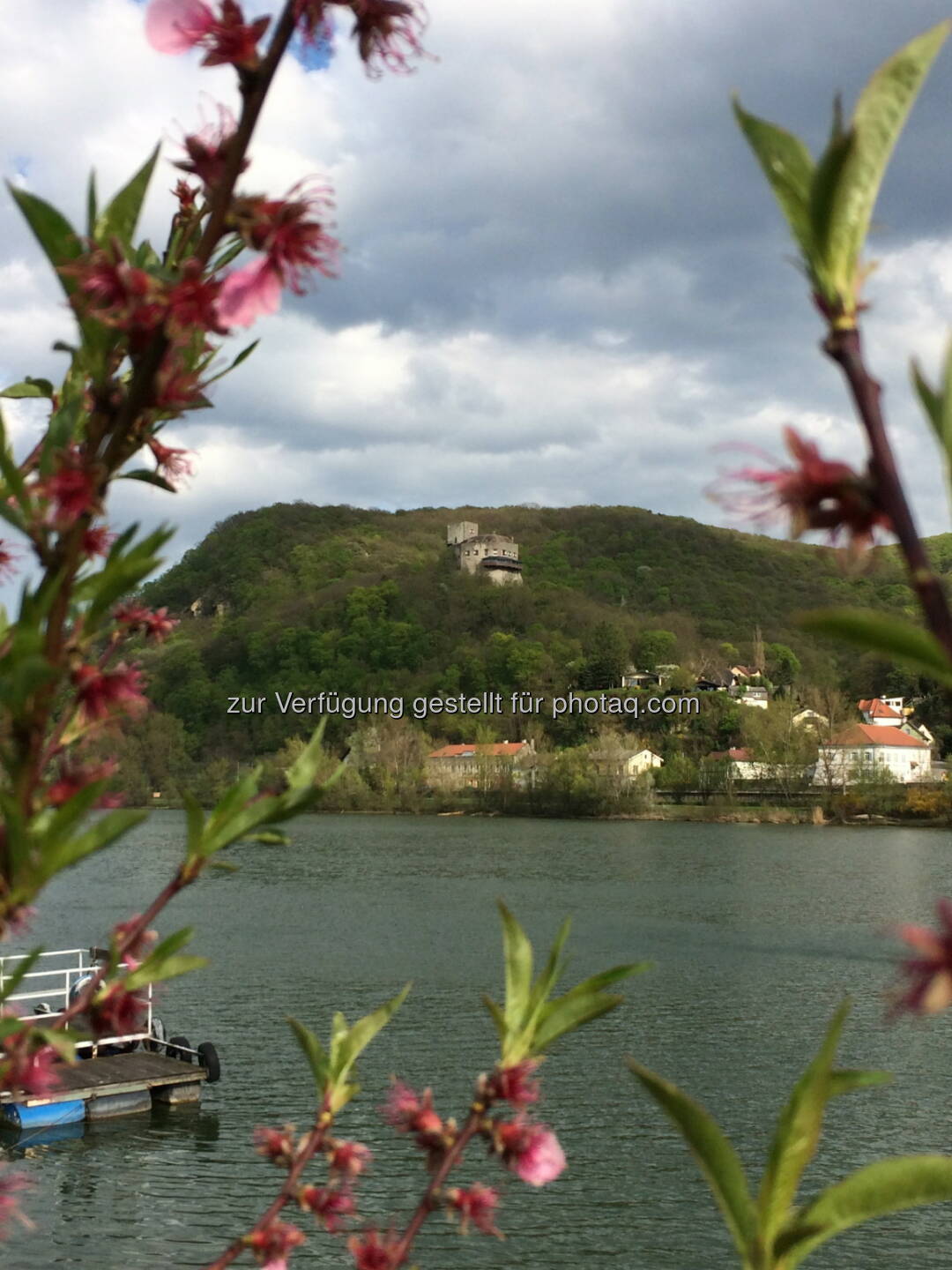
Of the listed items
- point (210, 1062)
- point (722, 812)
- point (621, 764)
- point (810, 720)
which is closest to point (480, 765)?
point (621, 764)

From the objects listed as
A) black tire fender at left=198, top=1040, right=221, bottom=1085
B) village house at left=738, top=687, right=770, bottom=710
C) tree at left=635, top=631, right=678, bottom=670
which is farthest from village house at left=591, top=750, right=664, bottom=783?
black tire fender at left=198, top=1040, right=221, bottom=1085

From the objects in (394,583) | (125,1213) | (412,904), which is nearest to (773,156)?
(125,1213)

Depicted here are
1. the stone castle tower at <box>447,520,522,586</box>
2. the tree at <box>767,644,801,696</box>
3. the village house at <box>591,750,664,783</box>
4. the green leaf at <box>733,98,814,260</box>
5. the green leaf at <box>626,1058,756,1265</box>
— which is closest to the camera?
the green leaf at <box>733,98,814,260</box>

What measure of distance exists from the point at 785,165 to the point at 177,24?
56 centimetres

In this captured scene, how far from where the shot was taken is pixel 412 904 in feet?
118

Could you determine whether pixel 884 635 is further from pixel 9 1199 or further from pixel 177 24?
pixel 9 1199

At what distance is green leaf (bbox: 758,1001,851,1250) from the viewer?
0.81 meters

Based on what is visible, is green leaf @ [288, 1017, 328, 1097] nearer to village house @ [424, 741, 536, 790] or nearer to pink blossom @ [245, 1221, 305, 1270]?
pink blossom @ [245, 1221, 305, 1270]

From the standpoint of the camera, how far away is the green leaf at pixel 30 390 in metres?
1.40

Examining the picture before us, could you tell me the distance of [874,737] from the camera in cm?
7694

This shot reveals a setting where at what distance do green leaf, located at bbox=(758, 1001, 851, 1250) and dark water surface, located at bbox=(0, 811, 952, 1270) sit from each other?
10.1 m

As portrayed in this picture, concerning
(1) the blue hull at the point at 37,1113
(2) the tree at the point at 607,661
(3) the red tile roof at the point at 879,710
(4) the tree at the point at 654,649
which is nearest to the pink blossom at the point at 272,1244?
(1) the blue hull at the point at 37,1113

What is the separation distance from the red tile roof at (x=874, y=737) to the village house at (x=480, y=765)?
66.5 feet

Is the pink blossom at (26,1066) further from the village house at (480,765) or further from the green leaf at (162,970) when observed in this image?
the village house at (480,765)
